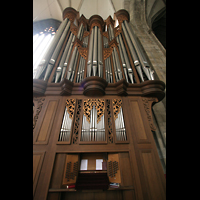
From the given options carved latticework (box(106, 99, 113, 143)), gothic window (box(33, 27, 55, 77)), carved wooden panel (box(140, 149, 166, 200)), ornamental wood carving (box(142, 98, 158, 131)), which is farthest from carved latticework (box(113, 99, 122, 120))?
gothic window (box(33, 27, 55, 77))

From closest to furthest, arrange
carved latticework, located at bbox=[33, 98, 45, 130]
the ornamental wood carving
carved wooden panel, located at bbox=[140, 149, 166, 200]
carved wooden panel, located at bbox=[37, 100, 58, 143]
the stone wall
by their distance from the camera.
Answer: carved wooden panel, located at bbox=[140, 149, 166, 200] < carved wooden panel, located at bbox=[37, 100, 58, 143] < carved latticework, located at bbox=[33, 98, 45, 130] < the ornamental wood carving < the stone wall

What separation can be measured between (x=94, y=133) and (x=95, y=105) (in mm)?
702

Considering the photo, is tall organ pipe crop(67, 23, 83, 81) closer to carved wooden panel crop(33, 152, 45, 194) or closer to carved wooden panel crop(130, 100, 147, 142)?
carved wooden panel crop(130, 100, 147, 142)

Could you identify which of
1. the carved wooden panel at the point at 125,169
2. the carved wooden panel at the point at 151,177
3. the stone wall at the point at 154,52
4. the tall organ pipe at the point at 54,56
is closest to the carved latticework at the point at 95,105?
the carved wooden panel at the point at 125,169

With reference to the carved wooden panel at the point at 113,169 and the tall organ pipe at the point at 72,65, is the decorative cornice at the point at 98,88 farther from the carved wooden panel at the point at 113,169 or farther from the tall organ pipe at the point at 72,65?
the carved wooden panel at the point at 113,169

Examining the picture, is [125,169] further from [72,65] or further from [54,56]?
[54,56]

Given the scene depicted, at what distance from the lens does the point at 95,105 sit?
293 cm

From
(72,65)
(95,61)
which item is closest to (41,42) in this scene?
(72,65)

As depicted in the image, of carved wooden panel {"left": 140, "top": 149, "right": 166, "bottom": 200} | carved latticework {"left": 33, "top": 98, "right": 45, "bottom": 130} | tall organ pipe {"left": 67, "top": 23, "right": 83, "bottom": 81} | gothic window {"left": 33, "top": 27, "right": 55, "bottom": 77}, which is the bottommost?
carved wooden panel {"left": 140, "top": 149, "right": 166, "bottom": 200}

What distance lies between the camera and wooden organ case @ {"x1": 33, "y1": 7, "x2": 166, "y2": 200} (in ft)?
6.79

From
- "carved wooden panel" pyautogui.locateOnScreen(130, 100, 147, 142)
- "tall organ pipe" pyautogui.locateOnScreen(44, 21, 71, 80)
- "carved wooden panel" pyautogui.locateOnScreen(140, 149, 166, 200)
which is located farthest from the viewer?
"tall organ pipe" pyautogui.locateOnScreen(44, 21, 71, 80)
